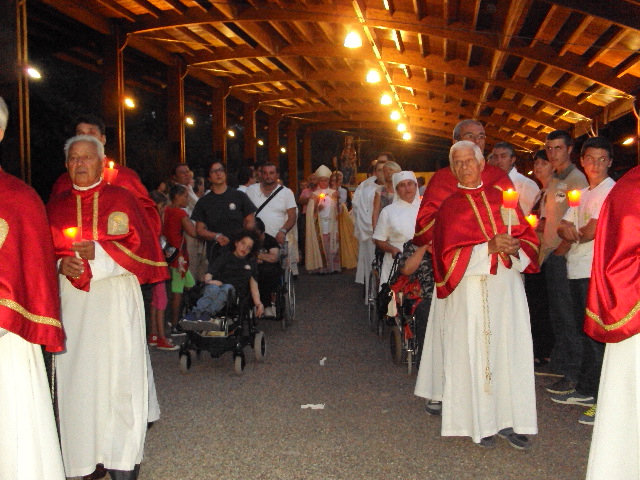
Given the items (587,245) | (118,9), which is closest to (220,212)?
(587,245)

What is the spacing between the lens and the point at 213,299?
24.5 feet

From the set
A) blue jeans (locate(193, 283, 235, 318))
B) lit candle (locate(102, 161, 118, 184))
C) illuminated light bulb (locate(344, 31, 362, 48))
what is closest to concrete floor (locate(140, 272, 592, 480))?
blue jeans (locate(193, 283, 235, 318))

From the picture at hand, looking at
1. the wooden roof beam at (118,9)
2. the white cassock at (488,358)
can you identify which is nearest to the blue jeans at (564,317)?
the white cassock at (488,358)

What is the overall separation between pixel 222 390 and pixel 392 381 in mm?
1460

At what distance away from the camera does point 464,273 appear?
16.4 feet

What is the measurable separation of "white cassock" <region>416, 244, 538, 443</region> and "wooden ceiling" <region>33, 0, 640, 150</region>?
4326mm

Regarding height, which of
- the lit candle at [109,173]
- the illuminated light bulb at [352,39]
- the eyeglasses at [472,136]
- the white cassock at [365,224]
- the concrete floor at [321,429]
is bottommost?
the concrete floor at [321,429]

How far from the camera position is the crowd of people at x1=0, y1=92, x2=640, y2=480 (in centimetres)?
328

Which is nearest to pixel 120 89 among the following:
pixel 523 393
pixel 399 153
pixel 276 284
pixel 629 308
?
pixel 276 284

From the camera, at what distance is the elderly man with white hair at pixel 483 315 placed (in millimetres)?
4984

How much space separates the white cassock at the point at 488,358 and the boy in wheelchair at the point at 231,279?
2865 millimetres

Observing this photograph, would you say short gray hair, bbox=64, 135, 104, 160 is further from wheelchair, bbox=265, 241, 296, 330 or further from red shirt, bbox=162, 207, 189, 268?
wheelchair, bbox=265, 241, 296, 330

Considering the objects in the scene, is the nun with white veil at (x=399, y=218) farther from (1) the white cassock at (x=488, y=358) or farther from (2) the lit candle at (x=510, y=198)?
(2) the lit candle at (x=510, y=198)

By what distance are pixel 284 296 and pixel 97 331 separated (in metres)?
5.10
